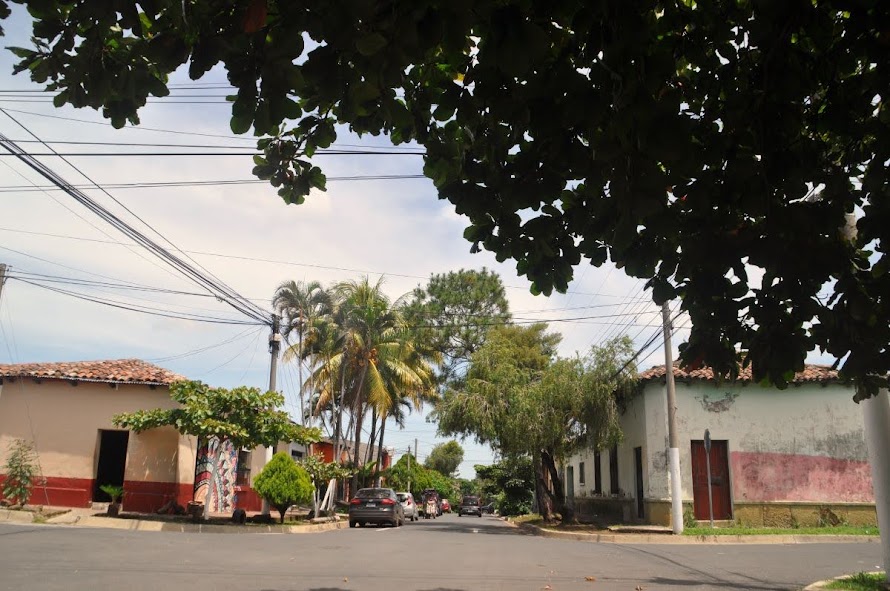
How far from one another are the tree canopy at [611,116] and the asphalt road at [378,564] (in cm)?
468

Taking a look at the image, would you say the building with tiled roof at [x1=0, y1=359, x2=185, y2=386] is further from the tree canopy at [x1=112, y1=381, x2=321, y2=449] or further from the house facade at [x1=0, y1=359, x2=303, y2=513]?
the tree canopy at [x1=112, y1=381, x2=321, y2=449]

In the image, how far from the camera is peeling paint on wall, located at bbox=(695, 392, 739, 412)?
66.7ft

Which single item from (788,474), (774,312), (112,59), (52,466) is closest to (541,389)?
(788,474)

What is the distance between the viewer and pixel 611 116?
325 cm


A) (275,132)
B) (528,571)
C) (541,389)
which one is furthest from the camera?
(541,389)

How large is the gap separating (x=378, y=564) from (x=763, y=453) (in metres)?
14.4

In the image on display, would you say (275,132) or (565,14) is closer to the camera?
(565,14)

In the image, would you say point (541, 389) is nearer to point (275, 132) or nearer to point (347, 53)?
point (275, 132)

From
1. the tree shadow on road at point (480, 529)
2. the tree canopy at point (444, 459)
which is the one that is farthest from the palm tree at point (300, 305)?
the tree canopy at point (444, 459)

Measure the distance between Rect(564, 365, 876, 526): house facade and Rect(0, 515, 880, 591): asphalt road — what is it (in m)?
5.21

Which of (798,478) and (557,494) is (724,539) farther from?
(557,494)

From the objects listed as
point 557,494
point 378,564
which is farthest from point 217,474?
point 378,564

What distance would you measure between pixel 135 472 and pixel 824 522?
1925 cm

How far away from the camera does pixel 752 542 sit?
15922mm
